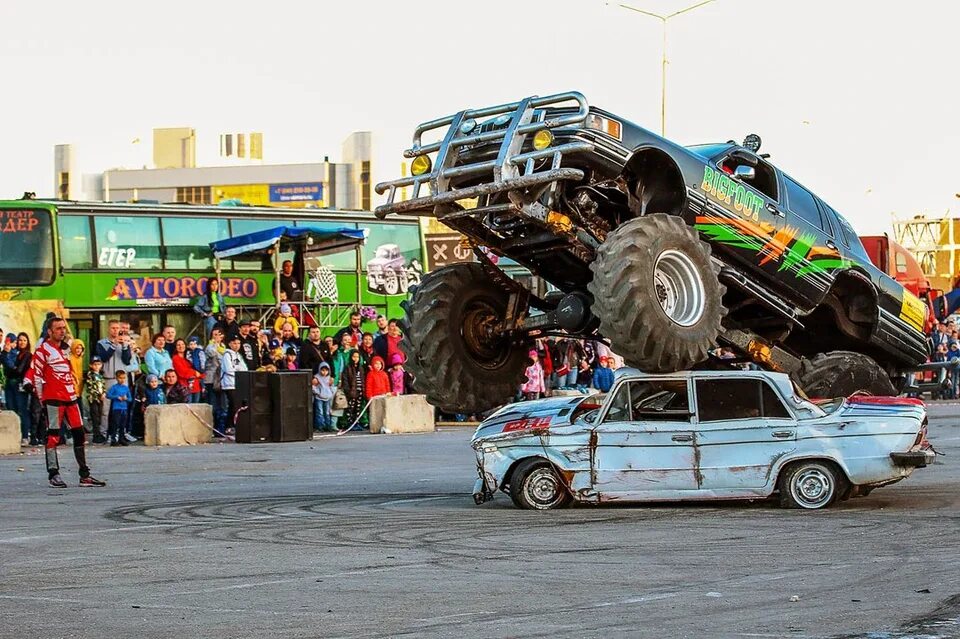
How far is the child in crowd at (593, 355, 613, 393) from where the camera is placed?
3117cm

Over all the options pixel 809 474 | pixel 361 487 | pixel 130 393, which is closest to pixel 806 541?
pixel 809 474

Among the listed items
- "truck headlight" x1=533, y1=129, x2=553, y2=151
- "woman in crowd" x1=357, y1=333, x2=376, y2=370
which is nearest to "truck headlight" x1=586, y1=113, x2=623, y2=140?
"truck headlight" x1=533, y1=129, x2=553, y2=151

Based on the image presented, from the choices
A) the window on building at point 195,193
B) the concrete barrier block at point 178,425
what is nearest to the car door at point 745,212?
the concrete barrier block at point 178,425

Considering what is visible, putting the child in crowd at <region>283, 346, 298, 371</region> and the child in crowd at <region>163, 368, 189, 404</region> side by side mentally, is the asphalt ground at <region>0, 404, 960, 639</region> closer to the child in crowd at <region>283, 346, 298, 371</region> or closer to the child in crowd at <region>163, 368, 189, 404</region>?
the child in crowd at <region>163, 368, 189, 404</region>

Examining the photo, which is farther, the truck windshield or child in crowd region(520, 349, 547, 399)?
child in crowd region(520, 349, 547, 399)

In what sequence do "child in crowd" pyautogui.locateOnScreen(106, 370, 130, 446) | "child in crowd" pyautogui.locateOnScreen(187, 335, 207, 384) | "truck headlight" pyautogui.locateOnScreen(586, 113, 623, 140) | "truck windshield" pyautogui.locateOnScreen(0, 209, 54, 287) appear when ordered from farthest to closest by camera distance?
1. "truck windshield" pyautogui.locateOnScreen(0, 209, 54, 287)
2. "child in crowd" pyautogui.locateOnScreen(187, 335, 207, 384)
3. "child in crowd" pyautogui.locateOnScreen(106, 370, 130, 446)
4. "truck headlight" pyautogui.locateOnScreen(586, 113, 623, 140)

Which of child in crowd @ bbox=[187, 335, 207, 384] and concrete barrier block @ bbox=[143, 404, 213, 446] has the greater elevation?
child in crowd @ bbox=[187, 335, 207, 384]

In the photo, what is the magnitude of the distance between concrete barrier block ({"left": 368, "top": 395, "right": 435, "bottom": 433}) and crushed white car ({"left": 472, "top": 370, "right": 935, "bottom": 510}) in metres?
13.3

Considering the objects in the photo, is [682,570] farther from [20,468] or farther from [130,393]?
[130,393]

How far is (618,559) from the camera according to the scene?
10.8 meters

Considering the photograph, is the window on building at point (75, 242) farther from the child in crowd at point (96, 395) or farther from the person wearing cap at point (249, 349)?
the child in crowd at point (96, 395)

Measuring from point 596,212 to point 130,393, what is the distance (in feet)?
45.0

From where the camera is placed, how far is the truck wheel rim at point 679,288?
501 inches

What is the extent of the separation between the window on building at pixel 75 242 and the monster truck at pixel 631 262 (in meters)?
15.8
